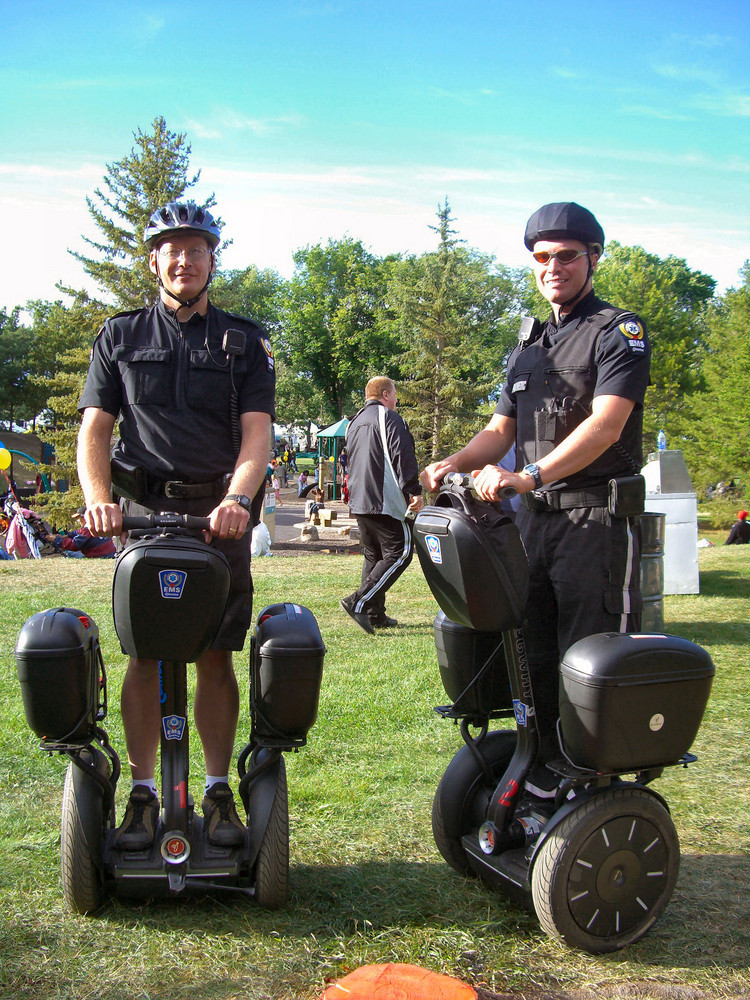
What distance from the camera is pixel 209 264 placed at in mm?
3059

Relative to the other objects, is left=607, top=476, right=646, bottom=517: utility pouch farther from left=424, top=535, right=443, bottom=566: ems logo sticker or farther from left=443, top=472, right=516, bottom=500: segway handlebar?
left=424, top=535, right=443, bottom=566: ems logo sticker

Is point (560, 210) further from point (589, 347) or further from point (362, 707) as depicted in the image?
point (362, 707)

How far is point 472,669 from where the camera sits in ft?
9.69

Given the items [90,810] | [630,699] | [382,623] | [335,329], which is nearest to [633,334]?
[630,699]

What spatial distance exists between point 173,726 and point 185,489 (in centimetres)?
79

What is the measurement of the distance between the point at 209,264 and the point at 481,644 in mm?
1683

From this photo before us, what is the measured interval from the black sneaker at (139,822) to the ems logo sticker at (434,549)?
4.01ft

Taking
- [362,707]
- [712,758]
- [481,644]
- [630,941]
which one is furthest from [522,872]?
[362,707]

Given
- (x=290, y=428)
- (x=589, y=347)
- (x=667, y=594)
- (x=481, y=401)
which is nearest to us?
(x=589, y=347)

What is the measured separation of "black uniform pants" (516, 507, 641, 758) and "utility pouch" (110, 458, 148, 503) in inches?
53.4

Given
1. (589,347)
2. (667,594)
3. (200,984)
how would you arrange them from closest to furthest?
(200,984), (589,347), (667,594)

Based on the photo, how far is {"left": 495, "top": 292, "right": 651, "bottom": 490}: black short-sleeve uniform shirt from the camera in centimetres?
270

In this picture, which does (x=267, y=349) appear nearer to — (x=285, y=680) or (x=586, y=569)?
(x=285, y=680)

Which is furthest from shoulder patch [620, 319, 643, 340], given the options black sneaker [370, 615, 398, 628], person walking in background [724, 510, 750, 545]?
person walking in background [724, 510, 750, 545]
